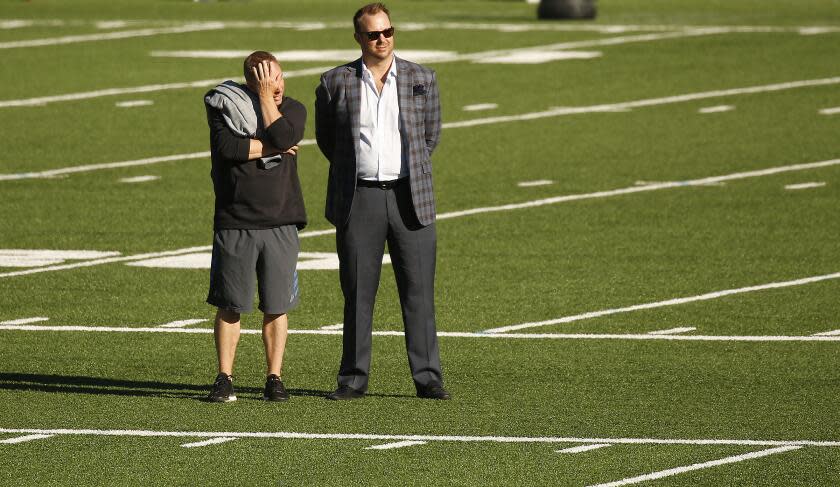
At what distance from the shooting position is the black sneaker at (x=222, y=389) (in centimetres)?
1203

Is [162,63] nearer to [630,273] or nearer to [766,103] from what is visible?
[766,103]

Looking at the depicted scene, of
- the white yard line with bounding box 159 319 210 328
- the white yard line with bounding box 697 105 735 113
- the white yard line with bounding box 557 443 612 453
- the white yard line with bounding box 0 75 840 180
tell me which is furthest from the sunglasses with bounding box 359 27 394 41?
the white yard line with bounding box 697 105 735 113

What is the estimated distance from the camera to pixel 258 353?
1405 centimetres

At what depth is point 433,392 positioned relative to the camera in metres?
12.2

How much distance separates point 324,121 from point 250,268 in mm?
921

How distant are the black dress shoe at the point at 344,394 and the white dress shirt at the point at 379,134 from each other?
3.93 feet

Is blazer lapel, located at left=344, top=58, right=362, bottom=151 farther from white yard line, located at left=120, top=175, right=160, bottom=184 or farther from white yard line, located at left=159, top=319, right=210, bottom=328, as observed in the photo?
white yard line, located at left=120, top=175, right=160, bottom=184

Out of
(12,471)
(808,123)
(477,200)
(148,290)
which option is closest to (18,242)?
(148,290)

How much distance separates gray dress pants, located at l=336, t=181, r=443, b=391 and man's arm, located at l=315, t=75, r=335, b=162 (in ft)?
1.41

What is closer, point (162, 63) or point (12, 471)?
point (12, 471)

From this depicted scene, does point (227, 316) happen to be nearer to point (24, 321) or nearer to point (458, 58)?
point (24, 321)

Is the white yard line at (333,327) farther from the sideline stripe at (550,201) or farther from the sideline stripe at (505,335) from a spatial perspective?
the sideline stripe at (550,201)

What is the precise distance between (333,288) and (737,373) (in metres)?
4.60

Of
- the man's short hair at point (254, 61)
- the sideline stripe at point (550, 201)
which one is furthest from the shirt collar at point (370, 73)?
the sideline stripe at point (550, 201)
